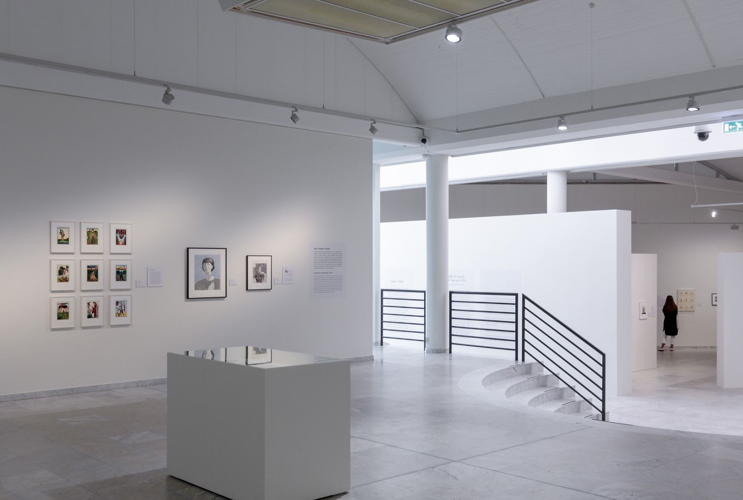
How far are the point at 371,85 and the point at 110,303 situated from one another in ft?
18.6

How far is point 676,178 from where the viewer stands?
69.4 ft

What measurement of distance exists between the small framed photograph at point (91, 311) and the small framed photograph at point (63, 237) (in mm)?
654

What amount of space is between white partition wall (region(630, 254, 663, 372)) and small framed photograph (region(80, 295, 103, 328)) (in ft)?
37.5

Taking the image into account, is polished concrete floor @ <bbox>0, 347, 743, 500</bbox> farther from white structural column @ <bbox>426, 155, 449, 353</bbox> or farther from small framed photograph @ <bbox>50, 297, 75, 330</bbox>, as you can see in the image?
white structural column @ <bbox>426, 155, 449, 353</bbox>

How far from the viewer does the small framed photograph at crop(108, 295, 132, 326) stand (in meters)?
9.52

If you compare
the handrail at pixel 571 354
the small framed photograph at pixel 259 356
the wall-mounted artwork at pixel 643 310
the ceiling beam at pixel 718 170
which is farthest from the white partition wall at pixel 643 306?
the small framed photograph at pixel 259 356

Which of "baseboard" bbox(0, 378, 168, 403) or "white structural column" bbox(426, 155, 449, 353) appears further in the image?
"white structural column" bbox(426, 155, 449, 353)

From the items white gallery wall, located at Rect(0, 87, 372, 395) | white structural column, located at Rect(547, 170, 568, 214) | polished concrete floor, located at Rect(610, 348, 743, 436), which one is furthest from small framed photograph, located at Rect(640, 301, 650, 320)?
white gallery wall, located at Rect(0, 87, 372, 395)

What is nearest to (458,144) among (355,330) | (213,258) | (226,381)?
(355,330)

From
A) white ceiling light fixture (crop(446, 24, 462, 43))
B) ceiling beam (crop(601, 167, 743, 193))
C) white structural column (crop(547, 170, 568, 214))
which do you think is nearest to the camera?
white ceiling light fixture (crop(446, 24, 462, 43))

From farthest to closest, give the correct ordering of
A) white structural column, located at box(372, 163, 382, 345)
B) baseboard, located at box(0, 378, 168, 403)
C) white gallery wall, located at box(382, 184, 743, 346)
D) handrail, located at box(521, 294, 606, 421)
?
white gallery wall, located at box(382, 184, 743, 346)
white structural column, located at box(372, 163, 382, 345)
handrail, located at box(521, 294, 606, 421)
baseboard, located at box(0, 378, 168, 403)

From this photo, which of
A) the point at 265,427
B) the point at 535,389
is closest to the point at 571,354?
the point at 535,389

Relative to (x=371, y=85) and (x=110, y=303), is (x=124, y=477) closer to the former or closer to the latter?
(x=110, y=303)

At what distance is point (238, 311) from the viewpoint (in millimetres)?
10773
